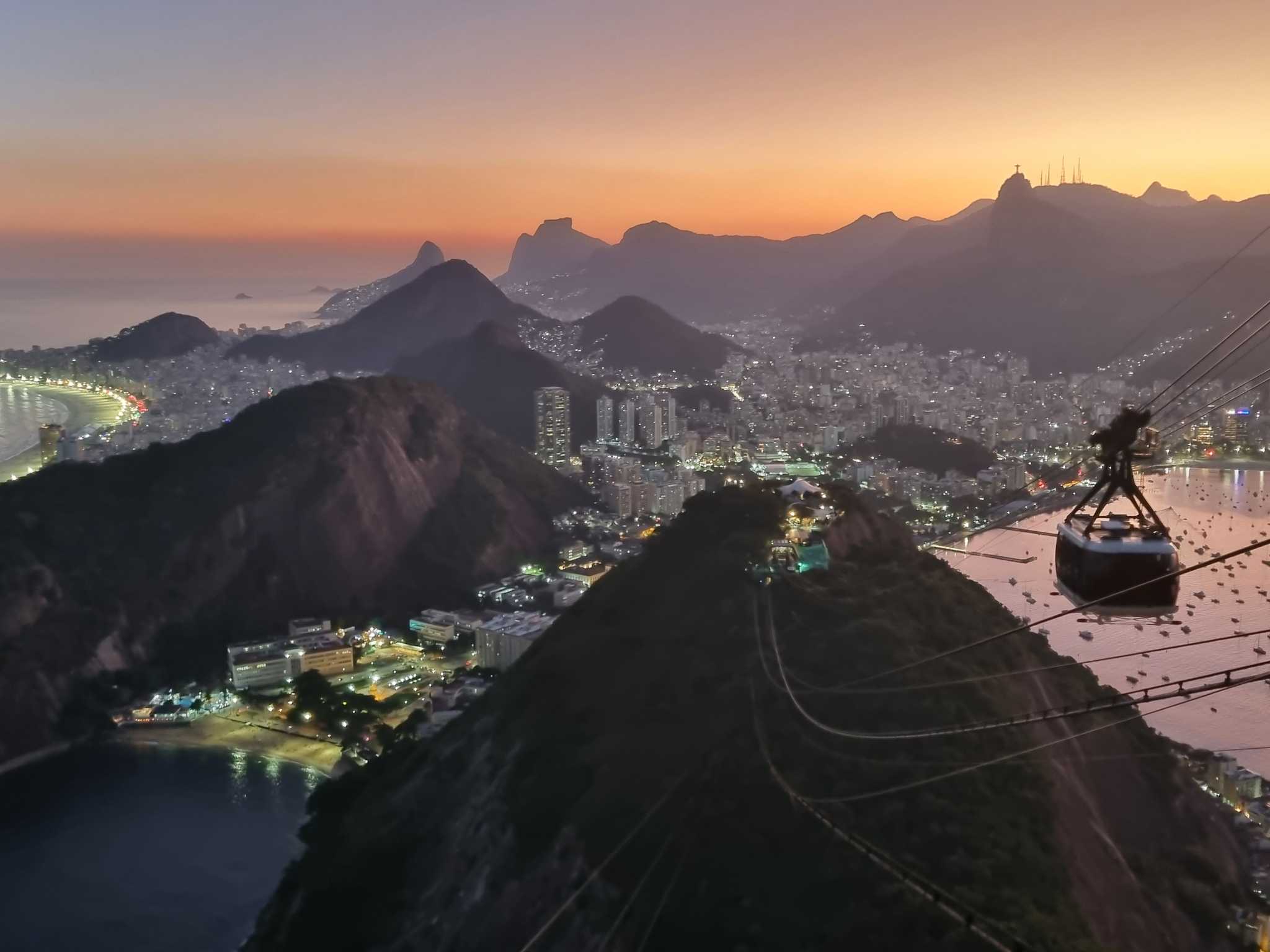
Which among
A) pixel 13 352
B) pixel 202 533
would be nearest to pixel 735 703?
pixel 202 533

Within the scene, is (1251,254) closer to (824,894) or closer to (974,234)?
(974,234)

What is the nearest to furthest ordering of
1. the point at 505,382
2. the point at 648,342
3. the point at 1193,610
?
the point at 1193,610 → the point at 505,382 → the point at 648,342

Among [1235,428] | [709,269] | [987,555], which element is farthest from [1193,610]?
[709,269]

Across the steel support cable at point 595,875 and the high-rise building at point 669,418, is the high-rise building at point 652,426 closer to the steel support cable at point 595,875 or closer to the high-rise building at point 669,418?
the high-rise building at point 669,418

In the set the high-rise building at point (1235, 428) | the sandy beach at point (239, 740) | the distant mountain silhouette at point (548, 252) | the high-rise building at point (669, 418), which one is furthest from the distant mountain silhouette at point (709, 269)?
the sandy beach at point (239, 740)

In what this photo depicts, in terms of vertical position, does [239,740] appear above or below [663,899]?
below

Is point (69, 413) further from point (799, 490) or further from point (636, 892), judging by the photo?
point (636, 892)
